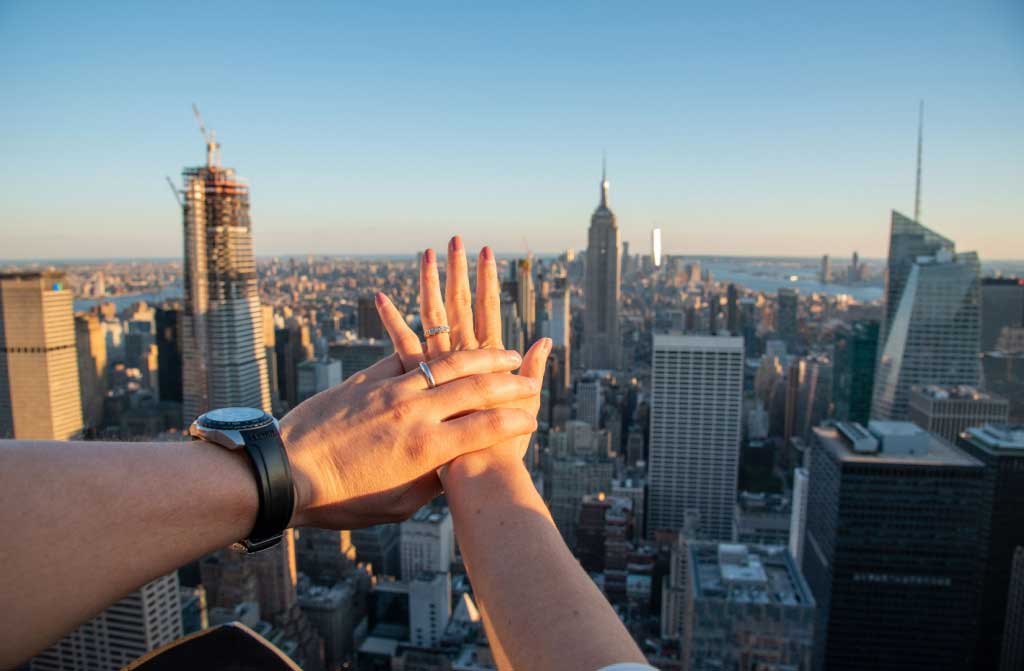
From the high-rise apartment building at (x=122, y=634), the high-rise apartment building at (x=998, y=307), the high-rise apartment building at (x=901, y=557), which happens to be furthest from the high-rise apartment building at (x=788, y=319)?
the high-rise apartment building at (x=122, y=634)

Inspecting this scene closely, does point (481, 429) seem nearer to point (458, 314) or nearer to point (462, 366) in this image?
point (462, 366)

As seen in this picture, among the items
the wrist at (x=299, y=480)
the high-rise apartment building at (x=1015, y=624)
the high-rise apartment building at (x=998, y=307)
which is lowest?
the high-rise apartment building at (x=1015, y=624)

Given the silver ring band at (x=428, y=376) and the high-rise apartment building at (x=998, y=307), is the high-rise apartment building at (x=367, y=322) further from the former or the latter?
the silver ring band at (x=428, y=376)

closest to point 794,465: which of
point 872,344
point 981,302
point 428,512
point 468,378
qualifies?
point 872,344


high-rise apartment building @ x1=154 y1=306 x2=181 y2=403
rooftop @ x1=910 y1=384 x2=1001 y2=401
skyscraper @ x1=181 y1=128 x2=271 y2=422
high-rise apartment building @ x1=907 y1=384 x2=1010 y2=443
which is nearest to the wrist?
skyscraper @ x1=181 y1=128 x2=271 y2=422

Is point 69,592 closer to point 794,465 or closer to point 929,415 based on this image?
point 929,415

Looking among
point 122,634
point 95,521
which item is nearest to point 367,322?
point 122,634
